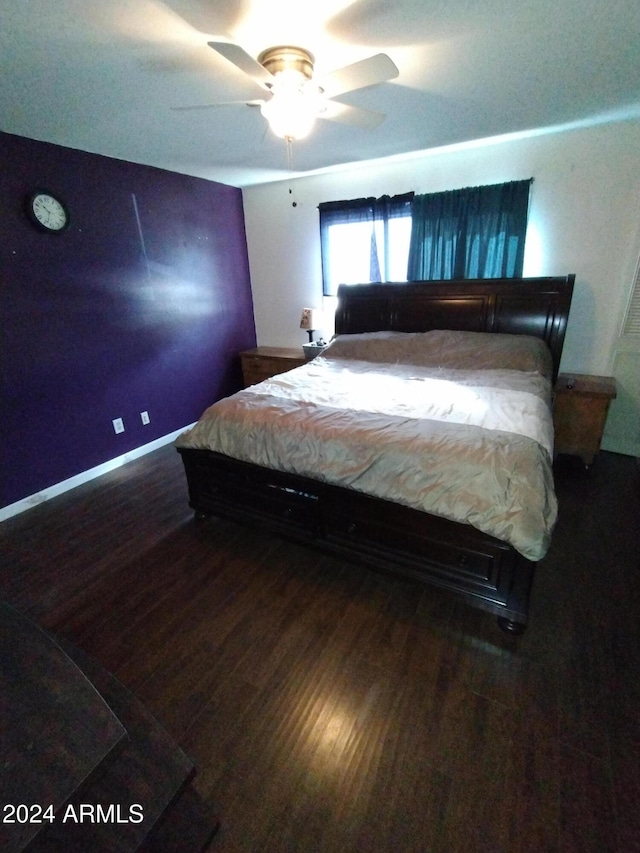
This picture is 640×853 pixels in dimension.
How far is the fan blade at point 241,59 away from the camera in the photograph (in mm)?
1202

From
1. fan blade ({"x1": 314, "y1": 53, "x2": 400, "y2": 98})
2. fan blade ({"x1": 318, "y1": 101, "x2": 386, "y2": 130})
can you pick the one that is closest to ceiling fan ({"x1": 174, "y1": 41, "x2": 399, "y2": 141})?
fan blade ({"x1": 314, "y1": 53, "x2": 400, "y2": 98})

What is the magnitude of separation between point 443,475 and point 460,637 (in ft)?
2.34

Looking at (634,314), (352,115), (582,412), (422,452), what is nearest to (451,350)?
(582,412)

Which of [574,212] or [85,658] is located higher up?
[574,212]

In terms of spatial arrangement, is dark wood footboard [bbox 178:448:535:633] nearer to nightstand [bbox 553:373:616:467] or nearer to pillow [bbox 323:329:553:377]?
pillow [bbox 323:329:553:377]

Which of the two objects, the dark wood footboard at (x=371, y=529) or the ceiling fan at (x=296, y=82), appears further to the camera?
the dark wood footboard at (x=371, y=529)

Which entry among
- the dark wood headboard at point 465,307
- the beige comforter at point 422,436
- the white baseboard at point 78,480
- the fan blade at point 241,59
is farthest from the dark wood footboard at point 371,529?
the dark wood headboard at point 465,307

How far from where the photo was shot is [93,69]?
163cm

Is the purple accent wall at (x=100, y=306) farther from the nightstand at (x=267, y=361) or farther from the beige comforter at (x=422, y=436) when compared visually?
the beige comforter at (x=422, y=436)

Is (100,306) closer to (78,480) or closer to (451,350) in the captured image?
(78,480)

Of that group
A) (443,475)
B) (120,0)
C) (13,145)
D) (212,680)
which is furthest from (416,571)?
(13,145)

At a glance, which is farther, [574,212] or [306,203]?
[306,203]

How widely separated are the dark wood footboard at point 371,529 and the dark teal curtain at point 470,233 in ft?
7.76

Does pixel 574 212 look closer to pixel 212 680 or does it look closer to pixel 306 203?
pixel 306 203
